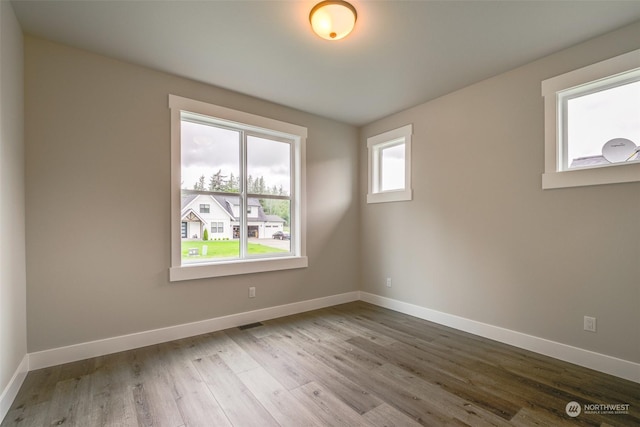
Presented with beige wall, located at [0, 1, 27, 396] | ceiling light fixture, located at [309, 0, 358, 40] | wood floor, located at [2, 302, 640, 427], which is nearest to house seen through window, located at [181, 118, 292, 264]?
wood floor, located at [2, 302, 640, 427]

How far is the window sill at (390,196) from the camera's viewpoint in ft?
12.7

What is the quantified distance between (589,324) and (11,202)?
4542 millimetres

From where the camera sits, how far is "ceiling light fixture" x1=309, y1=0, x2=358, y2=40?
2.03 m

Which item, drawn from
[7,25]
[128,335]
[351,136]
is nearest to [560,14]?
[351,136]

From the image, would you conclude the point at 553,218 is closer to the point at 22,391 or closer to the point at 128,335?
the point at 128,335

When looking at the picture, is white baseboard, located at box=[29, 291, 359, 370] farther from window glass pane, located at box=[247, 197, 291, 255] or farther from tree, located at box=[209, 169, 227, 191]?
tree, located at box=[209, 169, 227, 191]

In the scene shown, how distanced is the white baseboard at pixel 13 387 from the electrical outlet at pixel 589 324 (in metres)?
4.24

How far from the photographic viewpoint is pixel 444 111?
349 centimetres

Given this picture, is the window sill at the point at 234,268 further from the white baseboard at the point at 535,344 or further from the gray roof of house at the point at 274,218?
the white baseboard at the point at 535,344

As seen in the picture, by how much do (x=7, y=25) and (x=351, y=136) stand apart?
145 inches

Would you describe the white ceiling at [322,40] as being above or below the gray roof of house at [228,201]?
above

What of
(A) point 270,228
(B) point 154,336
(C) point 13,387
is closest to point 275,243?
→ (A) point 270,228

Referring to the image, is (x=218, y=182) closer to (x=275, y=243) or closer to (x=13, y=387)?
(x=275, y=243)

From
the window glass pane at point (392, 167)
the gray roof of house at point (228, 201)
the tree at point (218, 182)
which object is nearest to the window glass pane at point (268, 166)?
the gray roof of house at point (228, 201)
